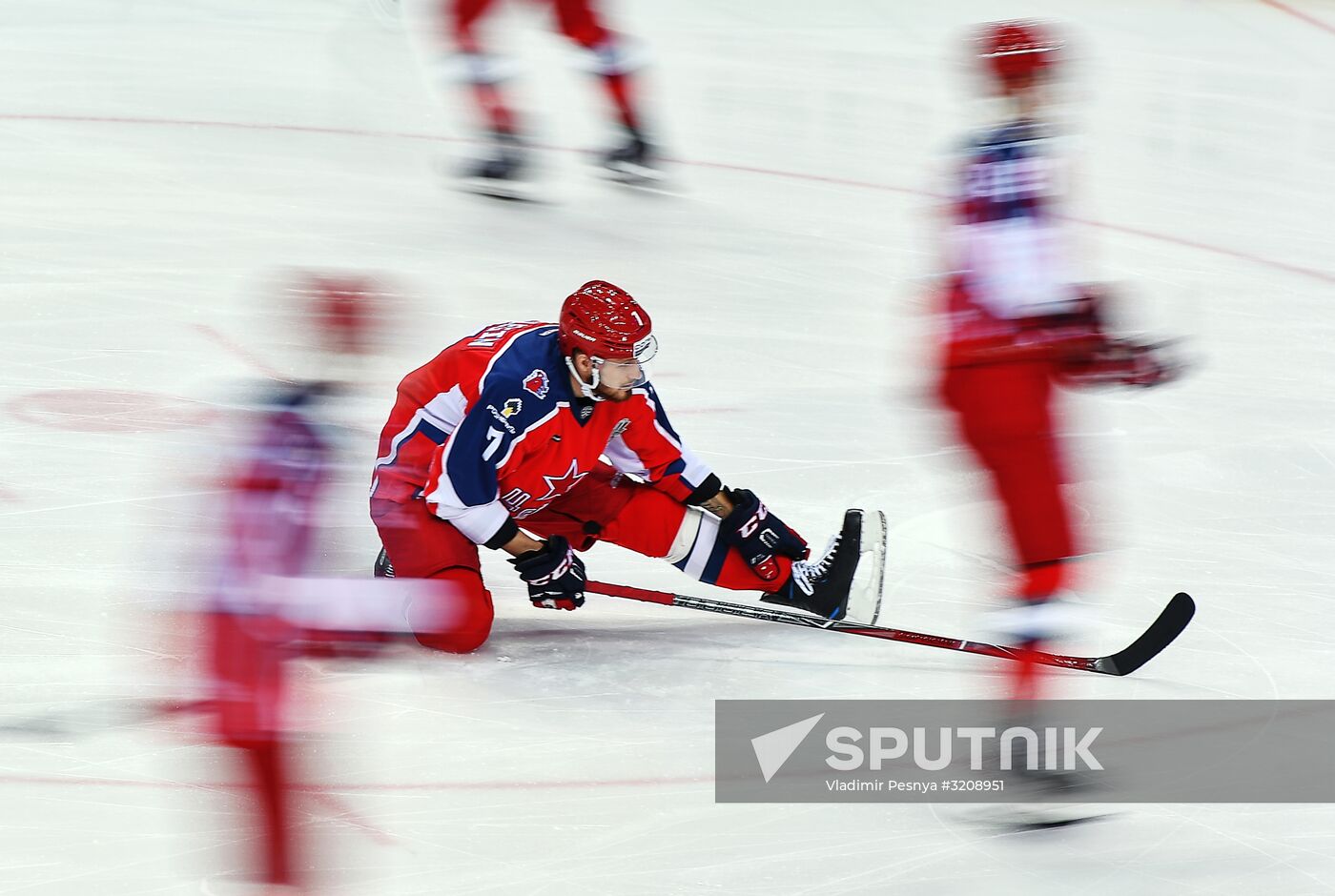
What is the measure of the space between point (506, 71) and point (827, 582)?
3.29 metres

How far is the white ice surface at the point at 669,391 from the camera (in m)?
3.08

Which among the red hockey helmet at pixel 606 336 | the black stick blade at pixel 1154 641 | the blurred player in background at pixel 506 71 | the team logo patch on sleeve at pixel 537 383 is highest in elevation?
the blurred player in background at pixel 506 71

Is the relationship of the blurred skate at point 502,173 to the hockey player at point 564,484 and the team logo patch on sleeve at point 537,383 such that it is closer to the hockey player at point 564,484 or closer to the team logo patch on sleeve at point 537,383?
the hockey player at point 564,484

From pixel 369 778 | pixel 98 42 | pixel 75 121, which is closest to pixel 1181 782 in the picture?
pixel 369 778

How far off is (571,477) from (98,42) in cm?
525

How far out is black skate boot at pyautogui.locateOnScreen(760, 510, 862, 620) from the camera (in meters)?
3.74

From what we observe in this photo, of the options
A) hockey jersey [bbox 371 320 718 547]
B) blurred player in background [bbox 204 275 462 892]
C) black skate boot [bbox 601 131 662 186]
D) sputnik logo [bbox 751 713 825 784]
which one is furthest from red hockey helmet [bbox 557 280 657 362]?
black skate boot [bbox 601 131 662 186]

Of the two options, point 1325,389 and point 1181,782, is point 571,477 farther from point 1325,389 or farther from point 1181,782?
point 1325,389

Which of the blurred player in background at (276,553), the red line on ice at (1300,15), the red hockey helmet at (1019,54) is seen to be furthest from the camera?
the red line on ice at (1300,15)

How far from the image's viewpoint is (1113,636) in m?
3.86

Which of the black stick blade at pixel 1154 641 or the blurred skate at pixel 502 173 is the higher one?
the blurred skate at pixel 502 173

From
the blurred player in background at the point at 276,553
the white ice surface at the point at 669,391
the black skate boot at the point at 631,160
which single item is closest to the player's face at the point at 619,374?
the white ice surface at the point at 669,391

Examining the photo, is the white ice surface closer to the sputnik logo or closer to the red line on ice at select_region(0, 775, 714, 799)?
the red line on ice at select_region(0, 775, 714, 799)

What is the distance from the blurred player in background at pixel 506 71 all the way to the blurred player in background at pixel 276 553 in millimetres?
3779
